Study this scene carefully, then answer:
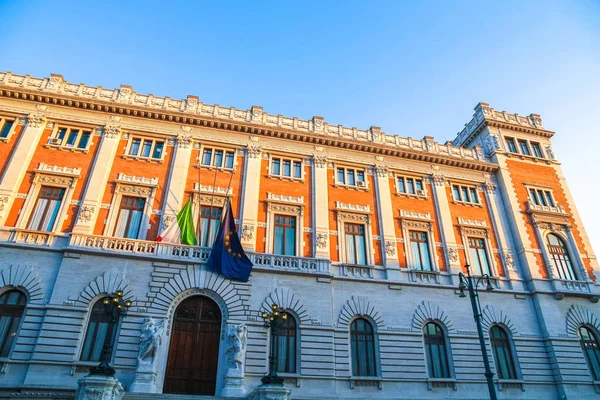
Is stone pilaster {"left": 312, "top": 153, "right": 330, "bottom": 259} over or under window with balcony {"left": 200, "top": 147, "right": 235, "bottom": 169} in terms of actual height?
under

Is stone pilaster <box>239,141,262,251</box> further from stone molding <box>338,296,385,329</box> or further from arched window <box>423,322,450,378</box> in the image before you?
arched window <box>423,322,450,378</box>

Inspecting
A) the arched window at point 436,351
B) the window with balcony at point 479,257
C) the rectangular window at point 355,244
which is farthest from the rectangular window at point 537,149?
the arched window at point 436,351

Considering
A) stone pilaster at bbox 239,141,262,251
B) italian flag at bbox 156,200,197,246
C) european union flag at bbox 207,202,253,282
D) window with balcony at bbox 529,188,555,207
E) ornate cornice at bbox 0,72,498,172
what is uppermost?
ornate cornice at bbox 0,72,498,172

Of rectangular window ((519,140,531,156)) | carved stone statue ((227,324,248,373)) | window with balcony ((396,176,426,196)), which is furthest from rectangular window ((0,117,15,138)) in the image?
rectangular window ((519,140,531,156))

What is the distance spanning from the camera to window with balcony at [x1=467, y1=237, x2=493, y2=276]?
23878mm

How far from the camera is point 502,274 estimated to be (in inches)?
942

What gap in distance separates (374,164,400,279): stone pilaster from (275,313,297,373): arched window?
6.34 m

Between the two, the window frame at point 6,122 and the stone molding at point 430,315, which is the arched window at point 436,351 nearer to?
the stone molding at point 430,315

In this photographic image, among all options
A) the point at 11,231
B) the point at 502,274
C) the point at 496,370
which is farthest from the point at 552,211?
the point at 11,231

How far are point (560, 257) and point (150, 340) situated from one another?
25169mm

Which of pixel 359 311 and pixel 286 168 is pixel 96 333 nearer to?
pixel 359 311

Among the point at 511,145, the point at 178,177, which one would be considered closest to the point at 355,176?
the point at 178,177

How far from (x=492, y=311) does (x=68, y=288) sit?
22.3 m

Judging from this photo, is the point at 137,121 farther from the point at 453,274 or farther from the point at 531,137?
the point at 531,137
